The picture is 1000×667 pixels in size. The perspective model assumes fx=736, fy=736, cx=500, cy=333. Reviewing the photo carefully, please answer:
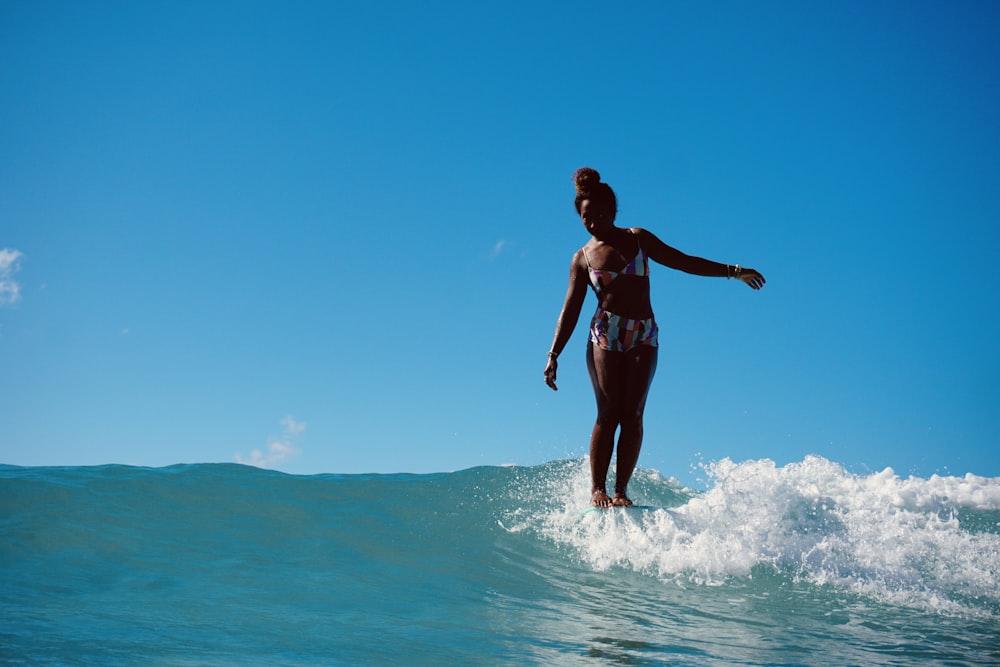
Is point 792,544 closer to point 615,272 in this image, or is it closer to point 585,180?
point 615,272

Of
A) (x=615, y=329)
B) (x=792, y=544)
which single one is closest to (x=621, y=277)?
(x=615, y=329)

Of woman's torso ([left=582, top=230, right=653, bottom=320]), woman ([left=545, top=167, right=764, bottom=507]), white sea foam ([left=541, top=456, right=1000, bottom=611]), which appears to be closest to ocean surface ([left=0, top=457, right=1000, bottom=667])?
white sea foam ([left=541, top=456, right=1000, bottom=611])

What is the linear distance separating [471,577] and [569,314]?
7.28ft

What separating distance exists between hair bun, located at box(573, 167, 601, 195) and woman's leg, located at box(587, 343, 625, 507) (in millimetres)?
1200

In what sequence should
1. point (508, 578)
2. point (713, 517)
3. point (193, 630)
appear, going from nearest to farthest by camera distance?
1. point (193, 630)
2. point (508, 578)
3. point (713, 517)

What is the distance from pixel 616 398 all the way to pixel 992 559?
269cm

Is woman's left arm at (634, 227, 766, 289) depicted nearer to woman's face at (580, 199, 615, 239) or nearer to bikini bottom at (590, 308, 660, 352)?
woman's face at (580, 199, 615, 239)

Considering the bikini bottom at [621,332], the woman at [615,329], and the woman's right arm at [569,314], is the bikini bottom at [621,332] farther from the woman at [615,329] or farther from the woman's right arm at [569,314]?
the woman's right arm at [569,314]

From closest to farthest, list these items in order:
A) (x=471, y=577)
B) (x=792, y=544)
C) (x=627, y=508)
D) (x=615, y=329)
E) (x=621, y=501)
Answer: (x=471, y=577) → (x=792, y=544) → (x=627, y=508) → (x=621, y=501) → (x=615, y=329)

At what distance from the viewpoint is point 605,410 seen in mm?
5594

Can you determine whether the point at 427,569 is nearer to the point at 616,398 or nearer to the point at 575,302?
the point at 616,398

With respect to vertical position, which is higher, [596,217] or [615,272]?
[596,217]

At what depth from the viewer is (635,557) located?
4801 millimetres

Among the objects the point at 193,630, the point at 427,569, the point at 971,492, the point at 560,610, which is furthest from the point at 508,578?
the point at 971,492
